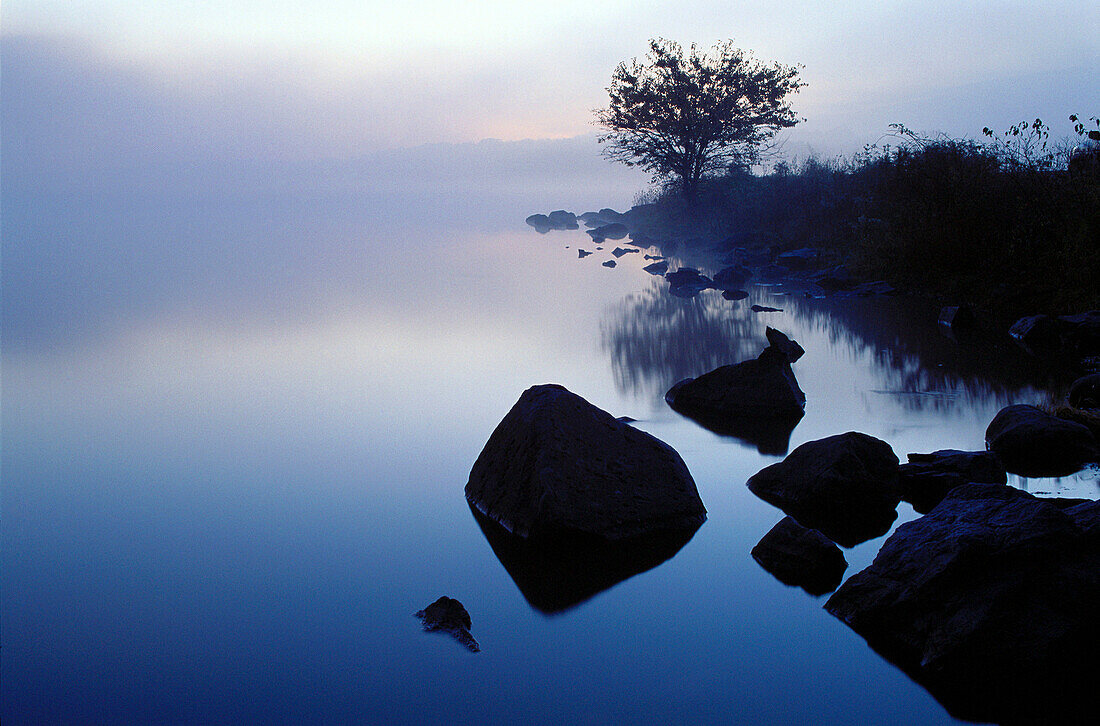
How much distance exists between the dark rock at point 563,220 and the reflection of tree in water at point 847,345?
106 feet

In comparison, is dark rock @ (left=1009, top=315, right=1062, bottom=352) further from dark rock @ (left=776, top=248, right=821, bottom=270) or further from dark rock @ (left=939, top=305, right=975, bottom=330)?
dark rock @ (left=776, top=248, right=821, bottom=270)

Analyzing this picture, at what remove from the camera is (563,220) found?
5003cm

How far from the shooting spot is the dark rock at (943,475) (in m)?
5.34

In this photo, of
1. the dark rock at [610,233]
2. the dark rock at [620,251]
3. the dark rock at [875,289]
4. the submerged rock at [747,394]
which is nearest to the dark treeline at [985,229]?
the dark rock at [875,289]

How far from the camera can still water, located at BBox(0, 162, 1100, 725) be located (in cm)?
353

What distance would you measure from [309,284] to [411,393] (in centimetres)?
1096

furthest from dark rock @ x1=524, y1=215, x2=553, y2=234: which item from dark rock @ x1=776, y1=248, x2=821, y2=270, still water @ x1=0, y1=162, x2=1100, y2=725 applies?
still water @ x1=0, y1=162, x2=1100, y2=725

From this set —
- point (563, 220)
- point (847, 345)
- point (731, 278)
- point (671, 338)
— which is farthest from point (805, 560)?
point (563, 220)

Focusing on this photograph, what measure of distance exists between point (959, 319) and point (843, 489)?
7.99 m

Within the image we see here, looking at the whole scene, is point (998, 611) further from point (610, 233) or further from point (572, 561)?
point (610, 233)

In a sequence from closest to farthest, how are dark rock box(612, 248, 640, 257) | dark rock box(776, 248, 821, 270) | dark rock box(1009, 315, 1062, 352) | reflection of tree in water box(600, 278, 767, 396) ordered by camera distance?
reflection of tree in water box(600, 278, 767, 396), dark rock box(1009, 315, 1062, 352), dark rock box(776, 248, 821, 270), dark rock box(612, 248, 640, 257)

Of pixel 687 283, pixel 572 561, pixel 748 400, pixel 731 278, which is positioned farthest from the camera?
pixel 731 278

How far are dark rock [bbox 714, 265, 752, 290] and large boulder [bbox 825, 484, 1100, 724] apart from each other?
50.7ft

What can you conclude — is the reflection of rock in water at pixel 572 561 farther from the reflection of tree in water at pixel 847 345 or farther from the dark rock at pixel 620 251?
the dark rock at pixel 620 251
